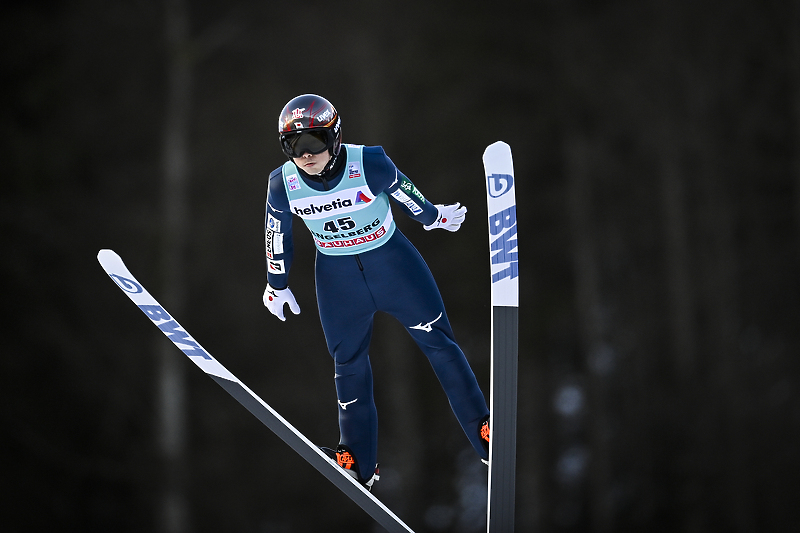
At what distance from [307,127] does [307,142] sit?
0.18 ft

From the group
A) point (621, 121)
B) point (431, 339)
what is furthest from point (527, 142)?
point (431, 339)

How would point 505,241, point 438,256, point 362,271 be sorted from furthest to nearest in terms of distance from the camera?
1. point 438,256
2. point 362,271
3. point 505,241

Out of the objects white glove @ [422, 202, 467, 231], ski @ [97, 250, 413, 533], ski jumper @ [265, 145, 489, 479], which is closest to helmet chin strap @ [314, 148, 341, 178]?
ski jumper @ [265, 145, 489, 479]

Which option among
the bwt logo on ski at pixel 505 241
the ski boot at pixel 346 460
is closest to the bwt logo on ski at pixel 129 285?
the ski boot at pixel 346 460

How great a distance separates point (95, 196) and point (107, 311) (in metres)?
1.60

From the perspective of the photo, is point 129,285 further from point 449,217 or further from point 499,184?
point 499,184

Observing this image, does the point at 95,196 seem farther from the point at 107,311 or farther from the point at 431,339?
the point at 431,339

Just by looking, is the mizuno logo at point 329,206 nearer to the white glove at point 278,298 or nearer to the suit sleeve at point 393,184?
the suit sleeve at point 393,184

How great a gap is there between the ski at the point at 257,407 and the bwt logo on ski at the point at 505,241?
40.5 inches

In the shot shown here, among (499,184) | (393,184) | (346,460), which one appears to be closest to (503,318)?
(499,184)

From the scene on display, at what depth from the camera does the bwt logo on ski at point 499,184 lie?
3289 mm

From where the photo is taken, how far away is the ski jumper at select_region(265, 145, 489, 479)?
3.32 meters

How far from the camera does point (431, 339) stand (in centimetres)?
361

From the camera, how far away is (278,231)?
138 inches
